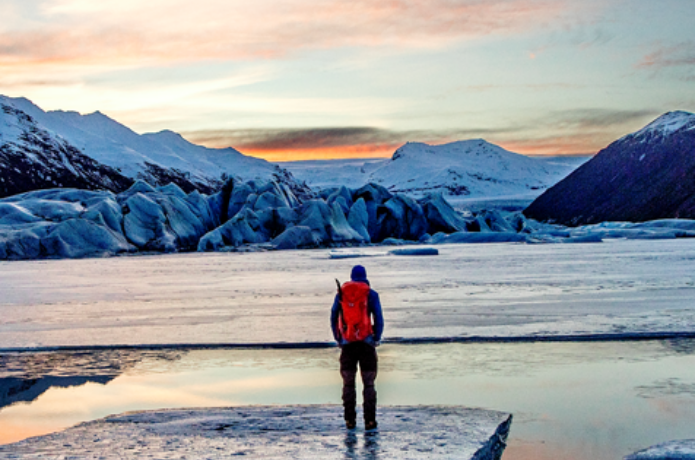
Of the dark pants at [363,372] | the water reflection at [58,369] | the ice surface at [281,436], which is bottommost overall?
the water reflection at [58,369]

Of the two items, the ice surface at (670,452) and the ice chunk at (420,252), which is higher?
the ice surface at (670,452)

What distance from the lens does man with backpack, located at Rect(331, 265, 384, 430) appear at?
5598 mm

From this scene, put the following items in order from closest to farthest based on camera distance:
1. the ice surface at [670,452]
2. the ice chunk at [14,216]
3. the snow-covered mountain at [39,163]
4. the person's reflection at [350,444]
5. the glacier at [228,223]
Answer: the ice surface at [670,452], the person's reflection at [350,444], the glacier at [228,223], the ice chunk at [14,216], the snow-covered mountain at [39,163]

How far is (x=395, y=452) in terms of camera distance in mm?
Result: 5051

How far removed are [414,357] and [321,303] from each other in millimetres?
5892

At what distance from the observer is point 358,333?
5613mm

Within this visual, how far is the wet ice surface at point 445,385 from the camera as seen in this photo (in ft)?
19.8

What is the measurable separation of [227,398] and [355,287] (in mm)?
2584

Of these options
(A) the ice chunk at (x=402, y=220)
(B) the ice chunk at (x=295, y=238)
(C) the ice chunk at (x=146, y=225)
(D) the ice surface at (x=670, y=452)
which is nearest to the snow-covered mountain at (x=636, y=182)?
(A) the ice chunk at (x=402, y=220)

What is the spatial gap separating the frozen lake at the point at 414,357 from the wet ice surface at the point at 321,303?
5 cm

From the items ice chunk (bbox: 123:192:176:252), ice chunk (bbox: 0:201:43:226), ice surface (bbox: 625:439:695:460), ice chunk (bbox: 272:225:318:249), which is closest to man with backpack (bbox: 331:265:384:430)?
ice surface (bbox: 625:439:695:460)

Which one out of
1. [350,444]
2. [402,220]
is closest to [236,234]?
[402,220]

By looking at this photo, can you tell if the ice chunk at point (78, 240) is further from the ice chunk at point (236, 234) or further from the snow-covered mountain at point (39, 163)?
the snow-covered mountain at point (39, 163)

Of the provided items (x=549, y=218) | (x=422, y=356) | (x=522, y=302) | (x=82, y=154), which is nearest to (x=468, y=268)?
(x=522, y=302)
